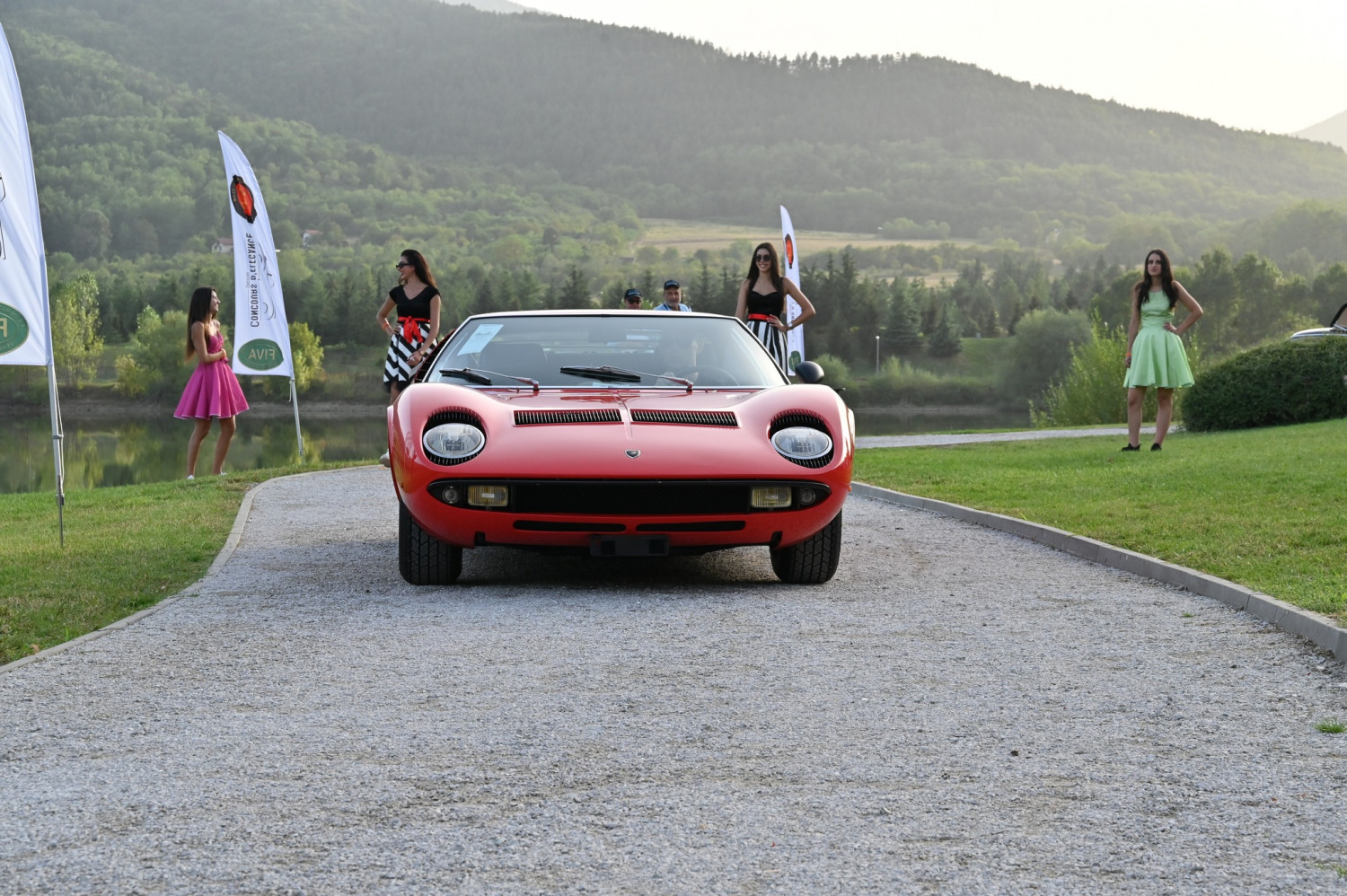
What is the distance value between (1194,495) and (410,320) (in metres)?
6.77

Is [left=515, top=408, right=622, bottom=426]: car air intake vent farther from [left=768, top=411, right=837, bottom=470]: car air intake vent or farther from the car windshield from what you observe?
[left=768, top=411, right=837, bottom=470]: car air intake vent

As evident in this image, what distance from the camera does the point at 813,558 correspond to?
6.97 m

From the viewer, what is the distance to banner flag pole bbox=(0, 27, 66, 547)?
26.1 ft

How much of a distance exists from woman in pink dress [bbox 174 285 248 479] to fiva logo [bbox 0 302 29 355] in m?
5.73

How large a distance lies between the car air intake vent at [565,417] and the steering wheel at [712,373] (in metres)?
0.92

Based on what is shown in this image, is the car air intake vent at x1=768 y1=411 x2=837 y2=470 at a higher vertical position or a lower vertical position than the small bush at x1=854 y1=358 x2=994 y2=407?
higher

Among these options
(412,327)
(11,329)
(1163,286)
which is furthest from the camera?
(1163,286)

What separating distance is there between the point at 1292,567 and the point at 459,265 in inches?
6979

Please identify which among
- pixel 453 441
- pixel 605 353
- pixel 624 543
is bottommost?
pixel 624 543

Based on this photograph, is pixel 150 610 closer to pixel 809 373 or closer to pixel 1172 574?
pixel 809 373

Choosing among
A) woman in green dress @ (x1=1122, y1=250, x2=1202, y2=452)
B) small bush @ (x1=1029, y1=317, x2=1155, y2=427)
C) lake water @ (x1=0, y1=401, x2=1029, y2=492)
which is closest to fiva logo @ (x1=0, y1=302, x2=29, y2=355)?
woman in green dress @ (x1=1122, y1=250, x2=1202, y2=452)

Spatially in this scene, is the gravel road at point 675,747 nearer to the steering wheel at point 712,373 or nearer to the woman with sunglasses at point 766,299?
the steering wheel at point 712,373

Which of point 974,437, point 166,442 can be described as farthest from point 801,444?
point 166,442

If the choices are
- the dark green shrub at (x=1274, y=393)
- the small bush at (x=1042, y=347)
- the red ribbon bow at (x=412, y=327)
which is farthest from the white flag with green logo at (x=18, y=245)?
the small bush at (x=1042, y=347)
